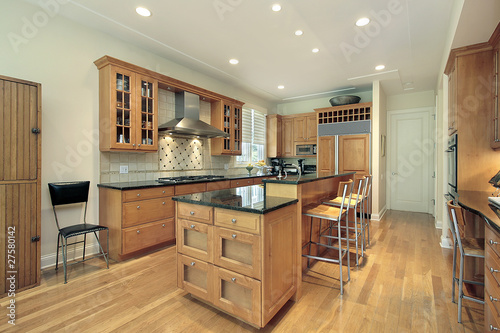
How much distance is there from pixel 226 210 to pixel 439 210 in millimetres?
4409

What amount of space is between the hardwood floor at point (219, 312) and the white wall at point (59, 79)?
820 millimetres

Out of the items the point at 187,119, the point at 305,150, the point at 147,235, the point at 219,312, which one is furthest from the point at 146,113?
the point at 305,150

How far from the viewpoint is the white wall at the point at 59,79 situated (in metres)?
2.50

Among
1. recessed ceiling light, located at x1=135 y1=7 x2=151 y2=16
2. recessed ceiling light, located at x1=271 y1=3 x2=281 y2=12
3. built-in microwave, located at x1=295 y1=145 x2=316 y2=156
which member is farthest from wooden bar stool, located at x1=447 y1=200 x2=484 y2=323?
built-in microwave, located at x1=295 y1=145 x2=316 y2=156

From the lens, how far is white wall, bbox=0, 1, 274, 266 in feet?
8.19

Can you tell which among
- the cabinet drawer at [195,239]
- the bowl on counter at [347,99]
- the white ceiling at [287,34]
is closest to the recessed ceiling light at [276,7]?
the white ceiling at [287,34]

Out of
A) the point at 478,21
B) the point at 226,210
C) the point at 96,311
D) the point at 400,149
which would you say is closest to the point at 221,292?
the point at 226,210

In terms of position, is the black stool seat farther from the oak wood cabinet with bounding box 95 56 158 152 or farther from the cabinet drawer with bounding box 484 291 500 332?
the cabinet drawer with bounding box 484 291 500 332

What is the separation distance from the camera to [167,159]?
3943 mm

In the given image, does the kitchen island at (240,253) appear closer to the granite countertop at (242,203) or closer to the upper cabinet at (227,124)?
the granite countertop at (242,203)

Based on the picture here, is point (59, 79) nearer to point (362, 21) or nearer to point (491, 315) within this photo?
point (362, 21)

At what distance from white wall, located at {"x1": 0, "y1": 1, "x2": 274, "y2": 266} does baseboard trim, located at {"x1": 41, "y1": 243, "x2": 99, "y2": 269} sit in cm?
1

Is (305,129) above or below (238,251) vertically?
above

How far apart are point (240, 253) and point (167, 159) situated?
2.67m
